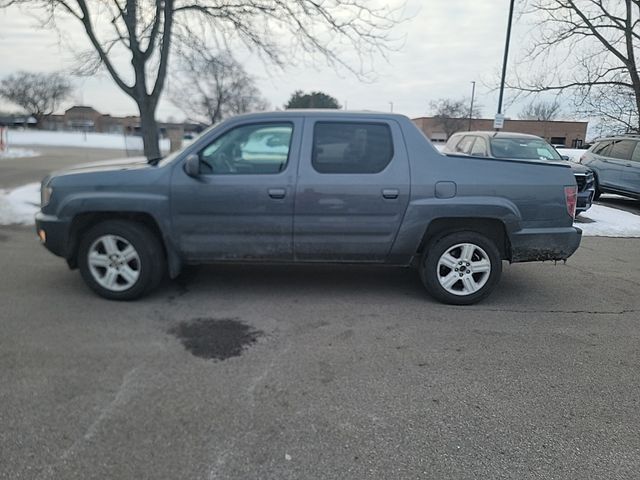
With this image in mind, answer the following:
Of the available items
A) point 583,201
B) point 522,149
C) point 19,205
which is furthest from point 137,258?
point 583,201

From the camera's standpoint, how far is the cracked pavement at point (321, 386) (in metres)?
2.42

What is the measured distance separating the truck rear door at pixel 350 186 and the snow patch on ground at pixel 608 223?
5.86m

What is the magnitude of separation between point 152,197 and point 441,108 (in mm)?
41632

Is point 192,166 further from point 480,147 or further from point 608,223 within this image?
point 608,223

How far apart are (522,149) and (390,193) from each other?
23.0ft

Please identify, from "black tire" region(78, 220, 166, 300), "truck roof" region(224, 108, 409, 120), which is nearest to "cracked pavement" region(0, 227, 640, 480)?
"black tire" region(78, 220, 166, 300)

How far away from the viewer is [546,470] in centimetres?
238

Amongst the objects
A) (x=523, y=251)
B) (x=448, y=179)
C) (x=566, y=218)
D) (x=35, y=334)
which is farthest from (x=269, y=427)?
(x=566, y=218)

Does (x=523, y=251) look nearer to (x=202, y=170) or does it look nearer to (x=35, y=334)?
(x=202, y=170)

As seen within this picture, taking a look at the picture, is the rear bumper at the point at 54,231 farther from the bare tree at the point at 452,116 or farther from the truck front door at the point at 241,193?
the bare tree at the point at 452,116

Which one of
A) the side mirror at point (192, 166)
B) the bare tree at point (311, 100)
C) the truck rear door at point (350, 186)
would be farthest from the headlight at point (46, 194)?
the bare tree at point (311, 100)

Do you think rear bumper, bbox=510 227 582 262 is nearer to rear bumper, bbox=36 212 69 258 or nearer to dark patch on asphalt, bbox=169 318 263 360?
dark patch on asphalt, bbox=169 318 263 360

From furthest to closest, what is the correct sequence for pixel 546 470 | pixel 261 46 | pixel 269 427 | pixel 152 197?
pixel 261 46 < pixel 152 197 < pixel 269 427 < pixel 546 470

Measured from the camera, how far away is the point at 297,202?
4.32 metres
